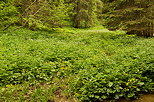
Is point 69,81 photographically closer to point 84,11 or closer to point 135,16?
point 135,16

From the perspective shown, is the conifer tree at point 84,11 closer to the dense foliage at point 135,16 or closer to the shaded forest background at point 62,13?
the shaded forest background at point 62,13

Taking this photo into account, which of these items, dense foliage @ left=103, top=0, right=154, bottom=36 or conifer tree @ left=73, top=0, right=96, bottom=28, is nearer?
dense foliage @ left=103, top=0, right=154, bottom=36

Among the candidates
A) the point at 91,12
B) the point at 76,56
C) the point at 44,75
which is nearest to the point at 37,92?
the point at 44,75

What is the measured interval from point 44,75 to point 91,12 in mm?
20213

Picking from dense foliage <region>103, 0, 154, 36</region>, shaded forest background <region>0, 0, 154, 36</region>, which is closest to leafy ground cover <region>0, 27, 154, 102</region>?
shaded forest background <region>0, 0, 154, 36</region>

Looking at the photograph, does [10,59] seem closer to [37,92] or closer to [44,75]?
[44,75]

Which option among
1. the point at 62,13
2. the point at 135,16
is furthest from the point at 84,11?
the point at 135,16

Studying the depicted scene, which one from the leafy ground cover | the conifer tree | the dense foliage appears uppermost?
the conifer tree

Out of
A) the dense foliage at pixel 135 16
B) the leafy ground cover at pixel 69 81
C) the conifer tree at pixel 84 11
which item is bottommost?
the leafy ground cover at pixel 69 81

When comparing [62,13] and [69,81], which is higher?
[62,13]

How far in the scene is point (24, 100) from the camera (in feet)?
12.0

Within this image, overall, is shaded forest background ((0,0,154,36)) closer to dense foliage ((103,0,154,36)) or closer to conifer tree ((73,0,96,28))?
dense foliage ((103,0,154,36))

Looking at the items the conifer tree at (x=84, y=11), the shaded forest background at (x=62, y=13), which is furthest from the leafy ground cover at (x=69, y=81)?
the conifer tree at (x=84, y=11)

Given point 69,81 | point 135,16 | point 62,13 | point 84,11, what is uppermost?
point 84,11
